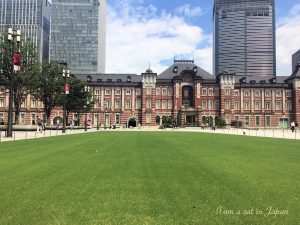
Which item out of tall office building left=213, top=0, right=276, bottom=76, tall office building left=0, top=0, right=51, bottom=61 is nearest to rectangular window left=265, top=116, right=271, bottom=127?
tall office building left=213, top=0, right=276, bottom=76

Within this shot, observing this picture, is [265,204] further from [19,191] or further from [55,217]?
[19,191]

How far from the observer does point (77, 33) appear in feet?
502

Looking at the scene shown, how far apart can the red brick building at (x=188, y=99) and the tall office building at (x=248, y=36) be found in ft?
228

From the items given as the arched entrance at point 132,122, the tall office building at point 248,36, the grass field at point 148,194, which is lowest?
the grass field at point 148,194

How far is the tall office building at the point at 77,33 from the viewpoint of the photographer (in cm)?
15175

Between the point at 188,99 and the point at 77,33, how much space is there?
94296mm

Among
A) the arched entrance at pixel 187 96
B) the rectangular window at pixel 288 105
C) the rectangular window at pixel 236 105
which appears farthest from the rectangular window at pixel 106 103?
the rectangular window at pixel 288 105

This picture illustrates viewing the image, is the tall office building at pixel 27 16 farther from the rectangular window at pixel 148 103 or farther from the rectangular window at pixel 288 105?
the rectangular window at pixel 288 105

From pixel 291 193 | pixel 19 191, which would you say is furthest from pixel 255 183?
pixel 19 191

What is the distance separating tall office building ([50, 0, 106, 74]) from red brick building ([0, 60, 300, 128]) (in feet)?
239

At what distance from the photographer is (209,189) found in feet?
21.9

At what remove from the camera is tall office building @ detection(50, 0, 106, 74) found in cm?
15175

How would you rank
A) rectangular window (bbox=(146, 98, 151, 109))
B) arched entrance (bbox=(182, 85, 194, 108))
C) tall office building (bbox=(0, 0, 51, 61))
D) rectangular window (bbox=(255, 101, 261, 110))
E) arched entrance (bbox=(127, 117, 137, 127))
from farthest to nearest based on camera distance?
tall office building (bbox=(0, 0, 51, 61)) < rectangular window (bbox=(255, 101, 261, 110)) < arched entrance (bbox=(127, 117, 137, 127)) < arched entrance (bbox=(182, 85, 194, 108)) < rectangular window (bbox=(146, 98, 151, 109))

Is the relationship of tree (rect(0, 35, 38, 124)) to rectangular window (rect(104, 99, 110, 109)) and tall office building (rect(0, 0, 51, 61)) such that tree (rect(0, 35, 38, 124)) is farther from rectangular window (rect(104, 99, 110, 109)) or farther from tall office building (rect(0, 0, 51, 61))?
tall office building (rect(0, 0, 51, 61))
